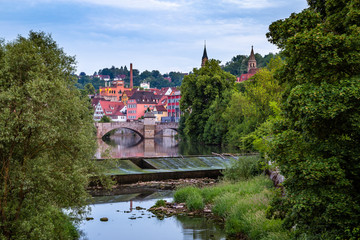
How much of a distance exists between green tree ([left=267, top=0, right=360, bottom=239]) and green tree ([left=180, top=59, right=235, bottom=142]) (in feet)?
137

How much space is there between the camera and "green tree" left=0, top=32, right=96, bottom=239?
8.40 metres

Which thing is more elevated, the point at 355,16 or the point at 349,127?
the point at 355,16

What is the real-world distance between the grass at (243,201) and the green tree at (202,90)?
30281 millimetres

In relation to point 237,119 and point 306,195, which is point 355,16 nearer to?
point 306,195

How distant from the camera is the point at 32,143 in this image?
898 cm

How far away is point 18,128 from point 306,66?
5620mm

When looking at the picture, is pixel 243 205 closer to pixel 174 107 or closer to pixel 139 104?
pixel 174 107

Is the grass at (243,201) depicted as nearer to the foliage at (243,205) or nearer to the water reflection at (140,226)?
the foliage at (243,205)

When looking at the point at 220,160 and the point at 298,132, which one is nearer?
the point at 298,132

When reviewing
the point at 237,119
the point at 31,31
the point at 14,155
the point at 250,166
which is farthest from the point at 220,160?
the point at 14,155

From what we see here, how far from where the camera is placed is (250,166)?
19.8 meters

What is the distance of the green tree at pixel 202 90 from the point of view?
50.6 metres

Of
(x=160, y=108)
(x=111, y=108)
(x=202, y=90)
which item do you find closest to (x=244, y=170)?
(x=202, y=90)

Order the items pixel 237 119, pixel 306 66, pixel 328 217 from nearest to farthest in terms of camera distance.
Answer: pixel 328 217 → pixel 306 66 → pixel 237 119
